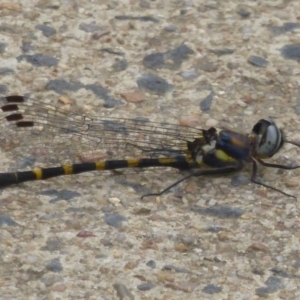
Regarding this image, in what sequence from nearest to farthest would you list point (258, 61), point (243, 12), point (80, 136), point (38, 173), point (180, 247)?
point (180, 247) → point (38, 173) → point (80, 136) → point (258, 61) → point (243, 12)

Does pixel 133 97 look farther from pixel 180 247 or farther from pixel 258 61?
pixel 180 247

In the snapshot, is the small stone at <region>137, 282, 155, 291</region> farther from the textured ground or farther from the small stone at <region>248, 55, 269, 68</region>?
the small stone at <region>248, 55, 269, 68</region>

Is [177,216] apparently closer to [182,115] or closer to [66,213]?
[66,213]

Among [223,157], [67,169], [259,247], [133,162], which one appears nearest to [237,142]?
[223,157]

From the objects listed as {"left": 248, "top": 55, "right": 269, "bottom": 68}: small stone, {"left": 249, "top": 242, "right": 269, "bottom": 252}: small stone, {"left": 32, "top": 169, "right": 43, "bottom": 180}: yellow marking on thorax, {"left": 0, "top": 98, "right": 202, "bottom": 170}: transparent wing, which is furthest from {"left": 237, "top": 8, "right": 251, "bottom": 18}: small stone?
{"left": 249, "top": 242, "right": 269, "bottom": 252}: small stone

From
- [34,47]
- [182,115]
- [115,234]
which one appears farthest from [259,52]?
[115,234]

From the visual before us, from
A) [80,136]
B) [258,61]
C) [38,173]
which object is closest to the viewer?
[38,173]

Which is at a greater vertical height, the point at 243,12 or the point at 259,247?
the point at 243,12
